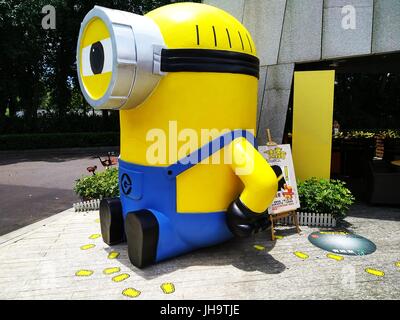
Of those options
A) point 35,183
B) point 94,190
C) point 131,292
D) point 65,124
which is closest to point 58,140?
point 65,124

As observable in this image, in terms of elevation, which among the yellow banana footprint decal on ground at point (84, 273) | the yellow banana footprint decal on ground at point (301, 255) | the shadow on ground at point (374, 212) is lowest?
the yellow banana footprint decal on ground at point (84, 273)

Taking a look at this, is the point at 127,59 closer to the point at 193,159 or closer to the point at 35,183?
the point at 193,159

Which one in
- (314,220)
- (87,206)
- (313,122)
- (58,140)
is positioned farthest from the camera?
(58,140)

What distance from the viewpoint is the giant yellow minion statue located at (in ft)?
13.3

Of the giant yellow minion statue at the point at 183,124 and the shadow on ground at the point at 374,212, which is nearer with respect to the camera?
the giant yellow minion statue at the point at 183,124

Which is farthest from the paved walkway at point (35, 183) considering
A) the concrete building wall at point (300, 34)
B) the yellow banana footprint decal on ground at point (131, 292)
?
the concrete building wall at point (300, 34)

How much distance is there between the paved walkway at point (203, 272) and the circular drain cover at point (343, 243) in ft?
0.44

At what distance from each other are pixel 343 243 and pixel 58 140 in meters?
17.5

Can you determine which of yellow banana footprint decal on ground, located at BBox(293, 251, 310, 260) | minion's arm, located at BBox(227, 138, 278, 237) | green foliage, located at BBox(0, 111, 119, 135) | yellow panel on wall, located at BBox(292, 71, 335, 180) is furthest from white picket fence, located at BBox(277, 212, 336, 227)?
green foliage, located at BBox(0, 111, 119, 135)

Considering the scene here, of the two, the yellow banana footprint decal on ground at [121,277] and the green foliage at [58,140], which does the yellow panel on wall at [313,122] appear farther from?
the green foliage at [58,140]

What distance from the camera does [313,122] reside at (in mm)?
6480

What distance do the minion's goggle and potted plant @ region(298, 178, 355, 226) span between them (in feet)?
9.29

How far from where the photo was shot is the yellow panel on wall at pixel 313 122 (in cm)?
634
